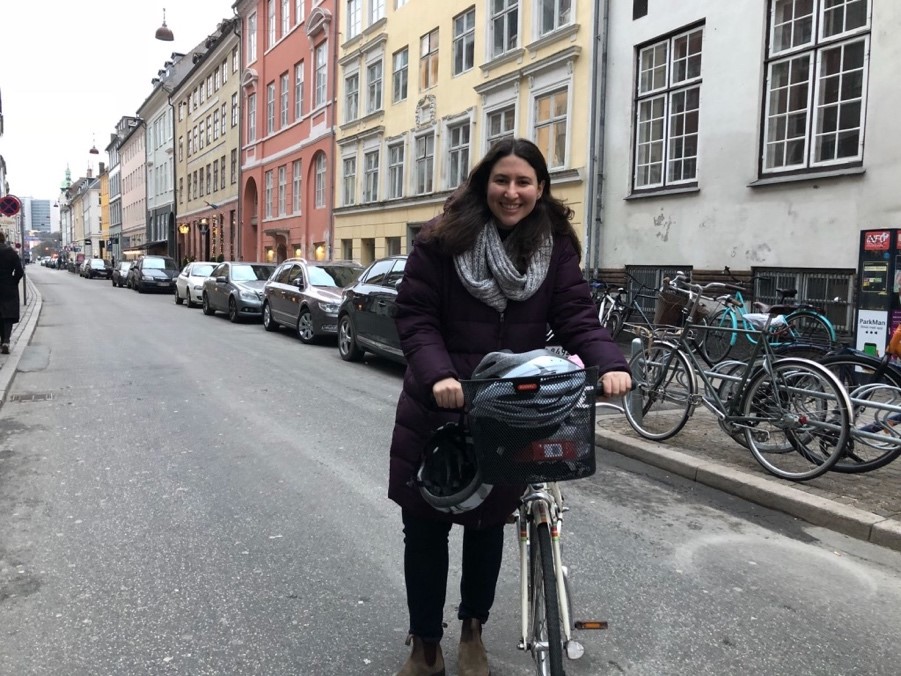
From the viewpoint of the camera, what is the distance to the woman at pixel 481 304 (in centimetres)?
244

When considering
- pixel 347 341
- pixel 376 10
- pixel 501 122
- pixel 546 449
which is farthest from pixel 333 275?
pixel 376 10

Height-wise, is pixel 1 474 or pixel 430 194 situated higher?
pixel 430 194

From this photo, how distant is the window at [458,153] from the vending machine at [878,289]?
464 inches

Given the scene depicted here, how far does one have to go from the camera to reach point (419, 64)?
22297 mm

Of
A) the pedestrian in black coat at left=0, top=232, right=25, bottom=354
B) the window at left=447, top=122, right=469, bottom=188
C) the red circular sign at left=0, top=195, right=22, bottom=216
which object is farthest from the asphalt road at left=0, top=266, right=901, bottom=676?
the red circular sign at left=0, top=195, right=22, bottom=216

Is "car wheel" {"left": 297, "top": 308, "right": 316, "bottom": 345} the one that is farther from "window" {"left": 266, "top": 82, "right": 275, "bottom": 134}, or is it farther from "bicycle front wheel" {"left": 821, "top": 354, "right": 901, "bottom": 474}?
"window" {"left": 266, "top": 82, "right": 275, "bottom": 134}

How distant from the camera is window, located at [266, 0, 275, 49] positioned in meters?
34.2

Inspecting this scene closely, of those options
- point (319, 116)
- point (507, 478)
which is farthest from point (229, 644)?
point (319, 116)

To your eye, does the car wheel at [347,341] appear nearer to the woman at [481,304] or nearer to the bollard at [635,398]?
the bollard at [635,398]

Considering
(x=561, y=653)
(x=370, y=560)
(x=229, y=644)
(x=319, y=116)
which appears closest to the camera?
(x=561, y=653)

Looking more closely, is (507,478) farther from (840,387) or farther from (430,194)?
(430,194)

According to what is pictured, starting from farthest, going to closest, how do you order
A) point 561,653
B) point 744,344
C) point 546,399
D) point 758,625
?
point 744,344 → point 758,625 → point 561,653 → point 546,399

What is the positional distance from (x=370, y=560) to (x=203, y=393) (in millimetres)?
5107

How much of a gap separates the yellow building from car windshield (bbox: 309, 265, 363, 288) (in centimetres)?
331
